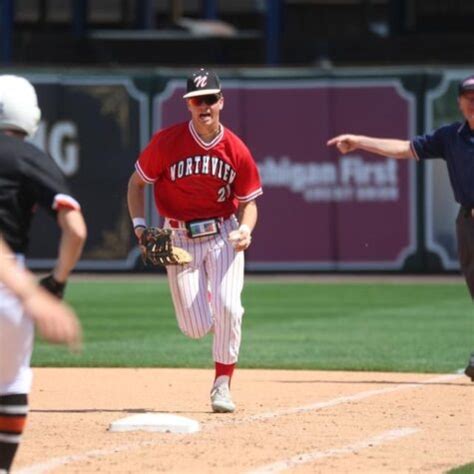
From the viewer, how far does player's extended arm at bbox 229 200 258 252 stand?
9047 millimetres

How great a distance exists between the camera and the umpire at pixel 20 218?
19.9 ft

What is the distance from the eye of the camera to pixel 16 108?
6.37m

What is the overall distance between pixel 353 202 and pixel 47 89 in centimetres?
465

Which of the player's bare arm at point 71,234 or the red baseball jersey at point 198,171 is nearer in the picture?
→ the player's bare arm at point 71,234

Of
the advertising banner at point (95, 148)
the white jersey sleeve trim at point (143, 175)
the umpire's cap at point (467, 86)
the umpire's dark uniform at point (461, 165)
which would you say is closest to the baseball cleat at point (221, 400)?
the white jersey sleeve trim at point (143, 175)

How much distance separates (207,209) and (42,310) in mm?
4370

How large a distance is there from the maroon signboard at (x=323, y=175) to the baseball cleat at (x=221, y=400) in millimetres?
12722

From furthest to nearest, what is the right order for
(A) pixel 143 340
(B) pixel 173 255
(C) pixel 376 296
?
1. (C) pixel 376 296
2. (A) pixel 143 340
3. (B) pixel 173 255

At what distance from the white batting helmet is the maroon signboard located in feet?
51.4

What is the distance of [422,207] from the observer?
857 inches

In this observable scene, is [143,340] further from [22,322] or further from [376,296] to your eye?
[22,322]

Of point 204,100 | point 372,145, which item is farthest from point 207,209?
point 372,145

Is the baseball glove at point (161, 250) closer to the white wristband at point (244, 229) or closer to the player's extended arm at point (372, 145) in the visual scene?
the white wristband at point (244, 229)

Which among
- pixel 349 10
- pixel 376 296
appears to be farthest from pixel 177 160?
pixel 349 10
